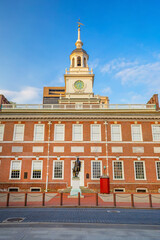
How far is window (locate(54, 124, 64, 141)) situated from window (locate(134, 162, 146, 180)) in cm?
1024

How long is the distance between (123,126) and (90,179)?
819cm

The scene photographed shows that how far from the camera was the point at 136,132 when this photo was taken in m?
24.9

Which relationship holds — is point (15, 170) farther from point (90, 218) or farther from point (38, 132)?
point (90, 218)

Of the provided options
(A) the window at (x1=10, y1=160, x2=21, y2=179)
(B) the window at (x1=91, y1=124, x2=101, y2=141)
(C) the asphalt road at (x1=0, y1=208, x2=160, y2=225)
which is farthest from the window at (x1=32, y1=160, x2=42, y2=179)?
(C) the asphalt road at (x1=0, y1=208, x2=160, y2=225)

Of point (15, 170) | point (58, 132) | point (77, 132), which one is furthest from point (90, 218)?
point (15, 170)

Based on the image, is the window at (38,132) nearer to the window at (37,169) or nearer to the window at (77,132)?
the window at (37,169)

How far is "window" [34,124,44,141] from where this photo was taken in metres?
24.8

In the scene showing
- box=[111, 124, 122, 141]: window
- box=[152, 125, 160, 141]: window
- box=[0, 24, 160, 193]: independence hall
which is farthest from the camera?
box=[111, 124, 122, 141]: window

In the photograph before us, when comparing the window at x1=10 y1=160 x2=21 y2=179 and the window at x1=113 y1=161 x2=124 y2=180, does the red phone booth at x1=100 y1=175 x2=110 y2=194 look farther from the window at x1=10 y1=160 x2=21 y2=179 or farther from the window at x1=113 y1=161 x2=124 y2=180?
the window at x1=10 y1=160 x2=21 y2=179

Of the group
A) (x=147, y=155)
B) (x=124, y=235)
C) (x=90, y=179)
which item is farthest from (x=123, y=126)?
(x=124, y=235)

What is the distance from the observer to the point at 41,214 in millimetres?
11117

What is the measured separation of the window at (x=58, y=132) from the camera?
24.8m

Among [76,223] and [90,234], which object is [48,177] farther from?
[90,234]

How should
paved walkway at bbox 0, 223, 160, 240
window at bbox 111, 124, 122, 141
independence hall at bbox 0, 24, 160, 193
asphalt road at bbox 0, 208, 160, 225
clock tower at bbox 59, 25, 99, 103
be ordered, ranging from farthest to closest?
clock tower at bbox 59, 25, 99, 103, window at bbox 111, 124, 122, 141, independence hall at bbox 0, 24, 160, 193, asphalt road at bbox 0, 208, 160, 225, paved walkway at bbox 0, 223, 160, 240
